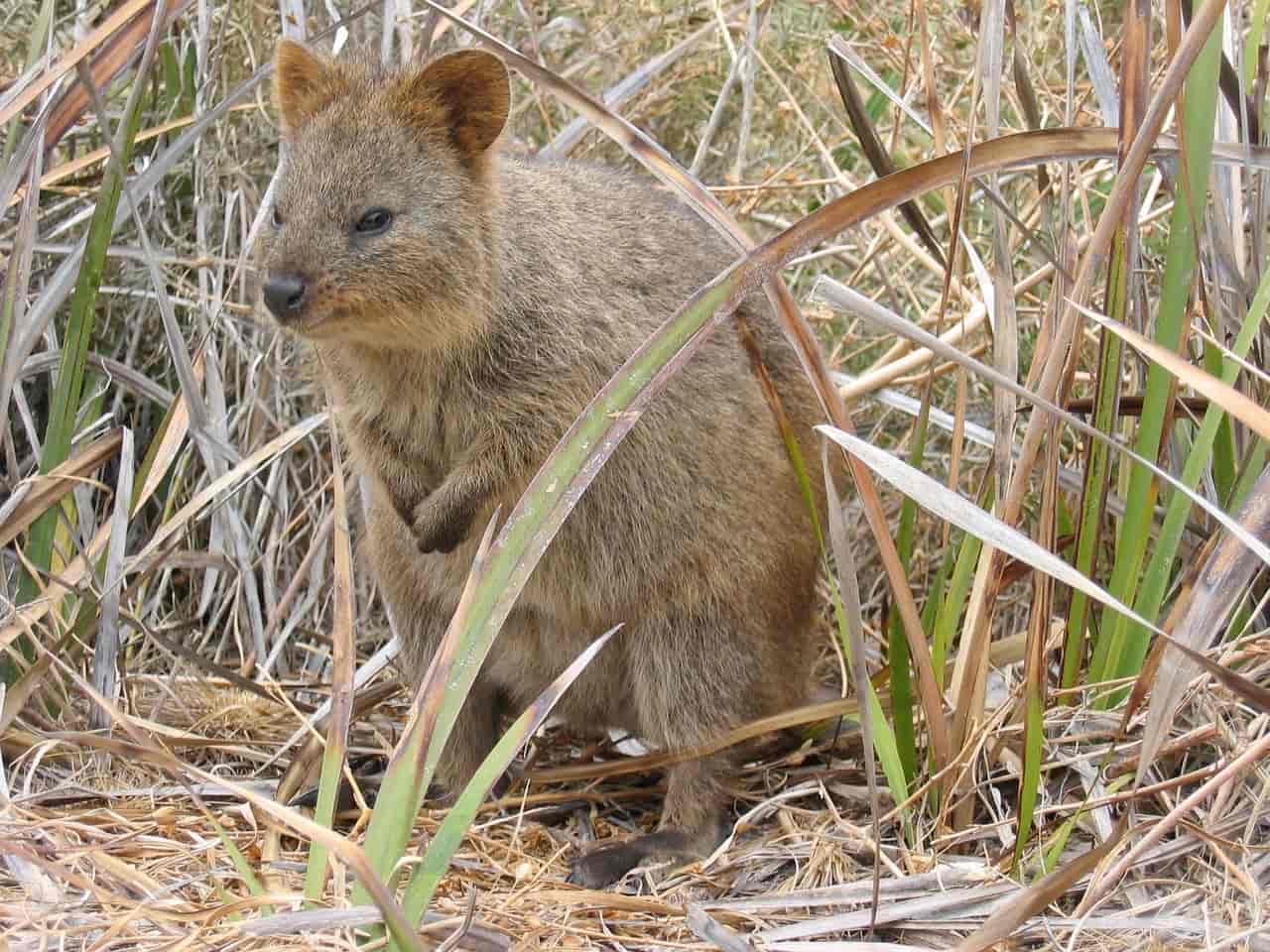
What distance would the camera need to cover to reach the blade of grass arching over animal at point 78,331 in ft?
12.7

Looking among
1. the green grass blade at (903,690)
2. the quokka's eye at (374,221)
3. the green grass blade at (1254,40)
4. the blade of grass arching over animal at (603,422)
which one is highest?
the green grass blade at (1254,40)

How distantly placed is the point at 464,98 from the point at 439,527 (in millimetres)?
1022

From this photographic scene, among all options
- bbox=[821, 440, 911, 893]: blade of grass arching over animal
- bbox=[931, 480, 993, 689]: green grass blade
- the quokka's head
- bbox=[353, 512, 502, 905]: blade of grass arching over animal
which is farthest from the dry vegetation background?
the quokka's head

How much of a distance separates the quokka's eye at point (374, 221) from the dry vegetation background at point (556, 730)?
718 millimetres

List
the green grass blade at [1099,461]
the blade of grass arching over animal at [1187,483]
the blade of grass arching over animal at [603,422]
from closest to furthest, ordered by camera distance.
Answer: the blade of grass arching over animal at [603,422] → the blade of grass arching over animal at [1187,483] → the green grass blade at [1099,461]

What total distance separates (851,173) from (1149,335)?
240 cm

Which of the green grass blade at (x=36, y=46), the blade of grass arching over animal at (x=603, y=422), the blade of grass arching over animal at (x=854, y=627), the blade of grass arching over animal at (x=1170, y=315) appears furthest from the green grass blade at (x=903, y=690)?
the green grass blade at (x=36, y=46)

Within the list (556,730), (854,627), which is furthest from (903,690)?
(556,730)

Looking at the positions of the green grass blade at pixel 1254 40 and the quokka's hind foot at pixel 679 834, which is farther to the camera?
the quokka's hind foot at pixel 679 834

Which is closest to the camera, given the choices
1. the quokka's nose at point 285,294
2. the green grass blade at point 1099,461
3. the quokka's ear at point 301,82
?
the green grass blade at point 1099,461

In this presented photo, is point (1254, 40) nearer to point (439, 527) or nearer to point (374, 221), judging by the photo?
point (374, 221)

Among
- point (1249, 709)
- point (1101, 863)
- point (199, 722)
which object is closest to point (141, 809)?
point (199, 722)

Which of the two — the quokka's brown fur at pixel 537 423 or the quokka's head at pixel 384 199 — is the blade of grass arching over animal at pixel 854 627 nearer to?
the quokka's brown fur at pixel 537 423

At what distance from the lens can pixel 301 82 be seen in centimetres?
390
